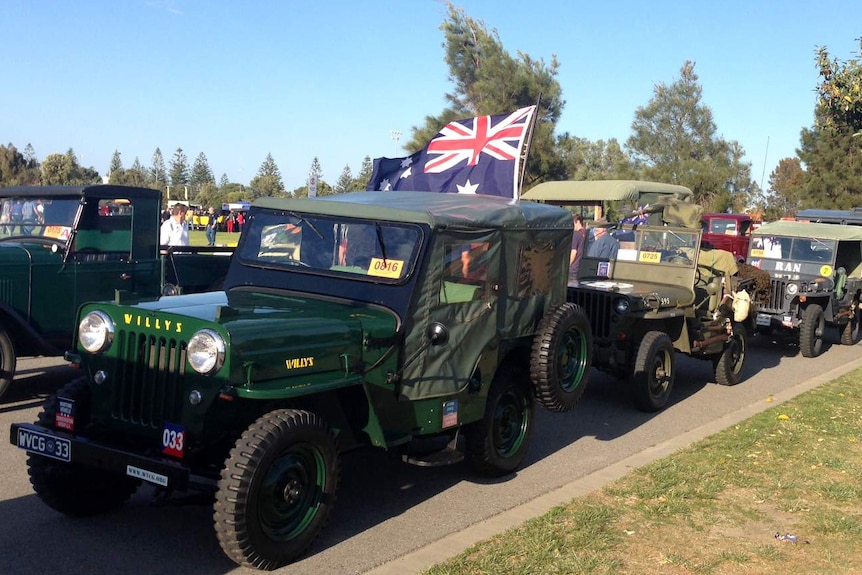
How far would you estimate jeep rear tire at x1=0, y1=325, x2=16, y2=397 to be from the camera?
7508 millimetres

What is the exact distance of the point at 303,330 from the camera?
4477 mm

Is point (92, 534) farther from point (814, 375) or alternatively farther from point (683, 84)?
point (683, 84)

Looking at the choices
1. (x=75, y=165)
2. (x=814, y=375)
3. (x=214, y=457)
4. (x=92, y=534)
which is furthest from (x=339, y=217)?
(x=75, y=165)

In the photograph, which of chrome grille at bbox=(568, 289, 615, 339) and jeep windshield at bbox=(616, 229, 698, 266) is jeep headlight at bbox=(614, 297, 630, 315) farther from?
jeep windshield at bbox=(616, 229, 698, 266)

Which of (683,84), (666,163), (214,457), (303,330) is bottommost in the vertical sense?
(214,457)

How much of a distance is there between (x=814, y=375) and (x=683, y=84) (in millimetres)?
37198

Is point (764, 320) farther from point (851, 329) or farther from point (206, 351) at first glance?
point (206, 351)

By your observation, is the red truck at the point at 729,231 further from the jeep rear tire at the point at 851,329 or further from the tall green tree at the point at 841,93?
the tall green tree at the point at 841,93

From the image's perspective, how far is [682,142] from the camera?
44688 mm

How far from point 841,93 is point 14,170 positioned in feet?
182

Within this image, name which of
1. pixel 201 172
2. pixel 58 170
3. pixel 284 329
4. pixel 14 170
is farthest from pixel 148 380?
pixel 201 172

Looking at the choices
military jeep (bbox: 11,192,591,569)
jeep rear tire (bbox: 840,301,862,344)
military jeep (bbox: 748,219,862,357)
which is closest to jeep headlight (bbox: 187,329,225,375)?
military jeep (bbox: 11,192,591,569)

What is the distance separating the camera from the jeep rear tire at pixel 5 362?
7.51 metres

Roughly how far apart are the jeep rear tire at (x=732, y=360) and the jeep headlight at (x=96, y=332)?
779cm
